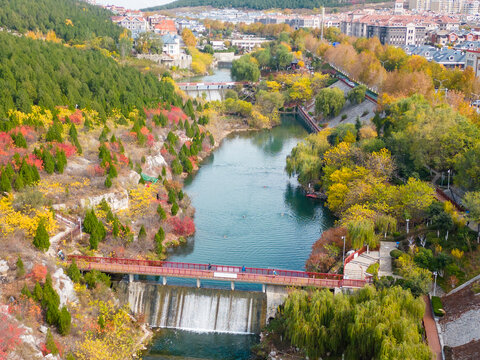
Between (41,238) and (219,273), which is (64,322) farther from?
(219,273)

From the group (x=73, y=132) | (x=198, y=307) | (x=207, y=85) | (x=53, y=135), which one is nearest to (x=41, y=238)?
(x=198, y=307)

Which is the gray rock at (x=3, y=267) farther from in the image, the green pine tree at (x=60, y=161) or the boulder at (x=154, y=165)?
the boulder at (x=154, y=165)

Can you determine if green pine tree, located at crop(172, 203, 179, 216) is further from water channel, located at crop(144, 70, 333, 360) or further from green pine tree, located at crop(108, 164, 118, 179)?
green pine tree, located at crop(108, 164, 118, 179)

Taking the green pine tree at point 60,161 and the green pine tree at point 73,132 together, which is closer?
the green pine tree at point 60,161

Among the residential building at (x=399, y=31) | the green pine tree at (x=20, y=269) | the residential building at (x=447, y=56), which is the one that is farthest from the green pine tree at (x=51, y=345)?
the residential building at (x=399, y=31)

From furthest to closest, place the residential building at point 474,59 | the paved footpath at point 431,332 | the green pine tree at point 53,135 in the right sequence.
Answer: the residential building at point 474,59 → the green pine tree at point 53,135 → the paved footpath at point 431,332

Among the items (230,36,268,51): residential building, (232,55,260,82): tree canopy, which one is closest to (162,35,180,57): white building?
(232,55,260,82): tree canopy
